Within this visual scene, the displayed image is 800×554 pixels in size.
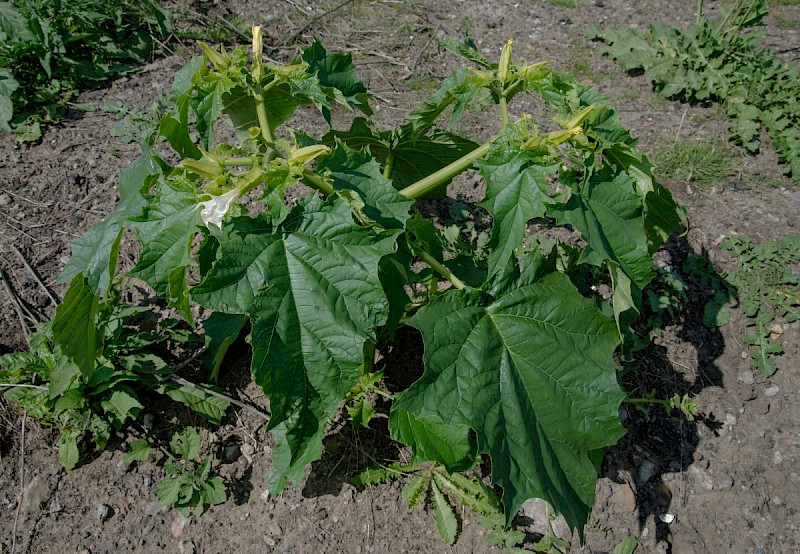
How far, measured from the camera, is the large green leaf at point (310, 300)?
177cm

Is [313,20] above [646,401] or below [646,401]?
above

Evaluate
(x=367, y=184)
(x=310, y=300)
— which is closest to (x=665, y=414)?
(x=367, y=184)

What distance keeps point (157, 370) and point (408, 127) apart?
143 cm

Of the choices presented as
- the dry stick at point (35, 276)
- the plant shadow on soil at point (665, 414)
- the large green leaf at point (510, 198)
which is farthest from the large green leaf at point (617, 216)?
the dry stick at point (35, 276)

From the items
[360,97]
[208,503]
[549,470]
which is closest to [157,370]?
[208,503]

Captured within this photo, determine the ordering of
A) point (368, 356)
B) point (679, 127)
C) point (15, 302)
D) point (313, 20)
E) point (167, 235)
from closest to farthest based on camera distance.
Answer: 1. point (167, 235)
2. point (368, 356)
3. point (15, 302)
4. point (679, 127)
5. point (313, 20)

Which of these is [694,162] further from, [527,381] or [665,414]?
[527,381]

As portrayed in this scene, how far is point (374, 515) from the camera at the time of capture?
257cm

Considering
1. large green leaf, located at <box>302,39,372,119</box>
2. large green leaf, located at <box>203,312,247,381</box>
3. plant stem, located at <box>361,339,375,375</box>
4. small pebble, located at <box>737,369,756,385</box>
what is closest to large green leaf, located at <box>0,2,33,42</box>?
large green leaf, located at <box>302,39,372,119</box>

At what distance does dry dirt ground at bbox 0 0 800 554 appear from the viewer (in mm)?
2510

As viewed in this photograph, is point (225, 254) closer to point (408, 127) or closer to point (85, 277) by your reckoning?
point (85, 277)

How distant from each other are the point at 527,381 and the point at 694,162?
Result: 243cm

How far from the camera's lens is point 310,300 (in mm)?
1820

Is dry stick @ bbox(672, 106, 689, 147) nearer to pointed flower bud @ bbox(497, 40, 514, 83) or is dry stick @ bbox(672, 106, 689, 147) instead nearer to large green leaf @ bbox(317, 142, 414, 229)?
pointed flower bud @ bbox(497, 40, 514, 83)
